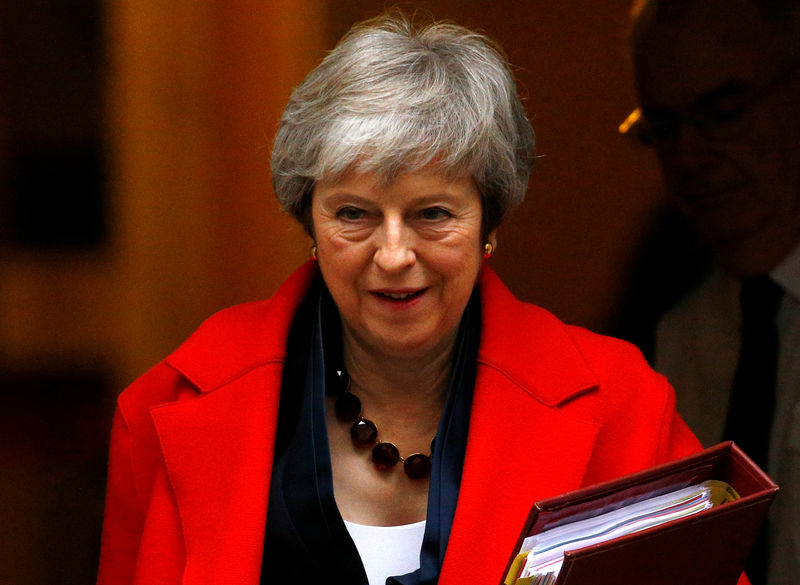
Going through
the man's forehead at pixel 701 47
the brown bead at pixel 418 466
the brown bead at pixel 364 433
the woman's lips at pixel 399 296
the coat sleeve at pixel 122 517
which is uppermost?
the man's forehead at pixel 701 47

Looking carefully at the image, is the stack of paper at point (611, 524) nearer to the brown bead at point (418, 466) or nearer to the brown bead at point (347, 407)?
the brown bead at point (418, 466)

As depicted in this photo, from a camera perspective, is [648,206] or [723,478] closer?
[723,478]

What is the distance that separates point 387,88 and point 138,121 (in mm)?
1002

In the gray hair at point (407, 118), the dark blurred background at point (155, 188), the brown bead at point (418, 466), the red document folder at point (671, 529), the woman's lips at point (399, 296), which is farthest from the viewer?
the dark blurred background at point (155, 188)

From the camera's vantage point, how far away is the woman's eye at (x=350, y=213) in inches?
78.1

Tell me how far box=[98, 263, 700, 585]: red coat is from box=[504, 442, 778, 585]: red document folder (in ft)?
1.29

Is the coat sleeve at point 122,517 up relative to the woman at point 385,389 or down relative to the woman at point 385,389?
down

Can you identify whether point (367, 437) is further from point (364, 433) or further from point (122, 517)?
point (122, 517)

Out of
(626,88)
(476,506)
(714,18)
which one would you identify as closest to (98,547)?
(476,506)

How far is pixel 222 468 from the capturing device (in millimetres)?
2053

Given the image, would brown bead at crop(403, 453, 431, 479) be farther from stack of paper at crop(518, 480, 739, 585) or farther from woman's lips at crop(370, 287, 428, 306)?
stack of paper at crop(518, 480, 739, 585)

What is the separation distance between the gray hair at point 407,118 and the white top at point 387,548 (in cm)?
62

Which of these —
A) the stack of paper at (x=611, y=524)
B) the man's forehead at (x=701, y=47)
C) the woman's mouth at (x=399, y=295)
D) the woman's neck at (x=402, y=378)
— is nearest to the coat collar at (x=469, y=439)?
the woman's neck at (x=402, y=378)

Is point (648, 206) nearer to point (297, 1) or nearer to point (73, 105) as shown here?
point (297, 1)
